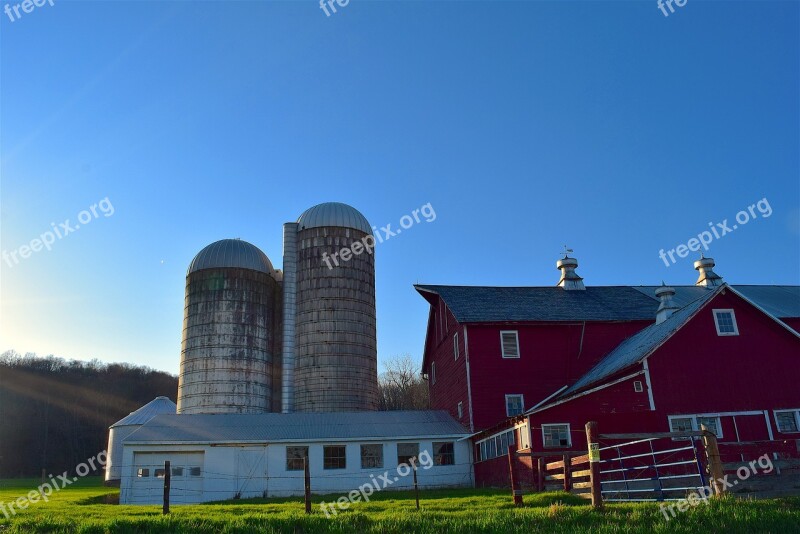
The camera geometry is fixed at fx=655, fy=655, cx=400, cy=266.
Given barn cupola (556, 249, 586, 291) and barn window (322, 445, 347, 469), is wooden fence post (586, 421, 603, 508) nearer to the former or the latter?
barn window (322, 445, 347, 469)

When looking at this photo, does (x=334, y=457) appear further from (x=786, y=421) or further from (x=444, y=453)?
(x=786, y=421)

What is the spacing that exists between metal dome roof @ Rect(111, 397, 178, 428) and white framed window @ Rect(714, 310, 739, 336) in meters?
36.4

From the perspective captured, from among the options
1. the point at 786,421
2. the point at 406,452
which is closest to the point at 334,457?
the point at 406,452

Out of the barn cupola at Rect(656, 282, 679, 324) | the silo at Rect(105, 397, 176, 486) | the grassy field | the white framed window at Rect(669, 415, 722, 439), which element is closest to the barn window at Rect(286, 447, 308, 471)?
the white framed window at Rect(669, 415, 722, 439)

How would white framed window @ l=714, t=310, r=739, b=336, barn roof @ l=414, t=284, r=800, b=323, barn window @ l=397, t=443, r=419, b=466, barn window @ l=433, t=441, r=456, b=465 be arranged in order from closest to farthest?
white framed window @ l=714, t=310, r=739, b=336 → barn window @ l=397, t=443, r=419, b=466 → barn window @ l=433, t=441, r=456, b=465 → barn roof @ l=414, t=284, r=800, b=323

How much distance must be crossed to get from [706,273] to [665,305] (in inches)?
494

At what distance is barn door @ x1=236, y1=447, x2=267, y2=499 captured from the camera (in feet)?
93.5

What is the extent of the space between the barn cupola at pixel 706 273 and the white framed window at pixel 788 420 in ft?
60.5

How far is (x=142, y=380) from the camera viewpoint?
106 metres

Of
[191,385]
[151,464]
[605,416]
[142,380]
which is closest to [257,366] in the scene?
[191,385]

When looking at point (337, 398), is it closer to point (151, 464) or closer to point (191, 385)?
point (191, 385)

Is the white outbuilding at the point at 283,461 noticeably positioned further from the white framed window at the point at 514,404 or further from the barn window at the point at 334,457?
the white framed window at the point at 514,404

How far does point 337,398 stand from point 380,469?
855 centimetres

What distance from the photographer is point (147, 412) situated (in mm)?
49594
